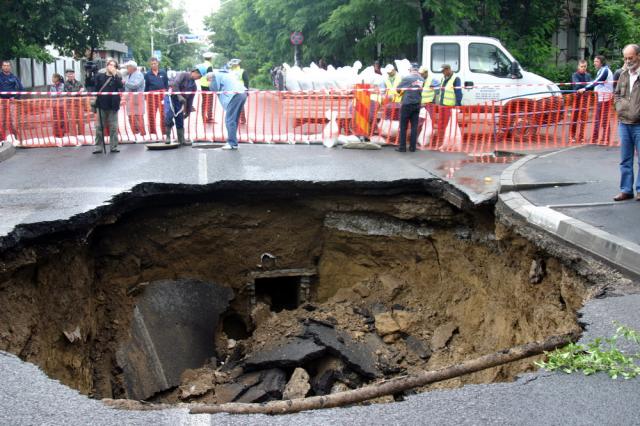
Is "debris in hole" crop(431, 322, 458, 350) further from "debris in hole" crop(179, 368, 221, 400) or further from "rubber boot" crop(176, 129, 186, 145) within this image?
"rubber boot" crop(176, 129, 186, 145)

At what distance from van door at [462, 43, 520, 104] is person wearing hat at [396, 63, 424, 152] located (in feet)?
11.7

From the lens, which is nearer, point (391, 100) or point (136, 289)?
point (136, 289)

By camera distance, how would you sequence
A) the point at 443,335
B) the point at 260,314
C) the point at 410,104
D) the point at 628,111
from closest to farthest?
1. the point at 628,111
2. the point at 443,335
3. the point at 260,314
4. the point at 410,104

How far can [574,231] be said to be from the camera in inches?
256

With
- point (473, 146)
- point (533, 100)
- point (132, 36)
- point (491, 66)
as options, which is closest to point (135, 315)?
point (473, 146)

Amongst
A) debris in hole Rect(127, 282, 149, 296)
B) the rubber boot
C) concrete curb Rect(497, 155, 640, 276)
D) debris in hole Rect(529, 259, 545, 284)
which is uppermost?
the rubber boot

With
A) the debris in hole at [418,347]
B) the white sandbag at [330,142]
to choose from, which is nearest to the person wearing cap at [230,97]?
the white sandbag at [330,142]

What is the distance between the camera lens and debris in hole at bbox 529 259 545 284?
23.0 feet

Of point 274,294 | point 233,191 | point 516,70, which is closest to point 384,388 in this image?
point 233,191

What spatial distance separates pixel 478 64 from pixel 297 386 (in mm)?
11306

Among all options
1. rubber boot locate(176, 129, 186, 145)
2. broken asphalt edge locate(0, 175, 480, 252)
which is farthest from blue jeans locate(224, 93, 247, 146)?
broken asphalt edge locate(0, 175, 480, 252)

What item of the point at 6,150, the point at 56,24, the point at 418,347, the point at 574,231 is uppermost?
the point at 56,24

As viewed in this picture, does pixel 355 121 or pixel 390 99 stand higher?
pixel 390 99

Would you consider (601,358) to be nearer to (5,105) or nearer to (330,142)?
(330,142)
